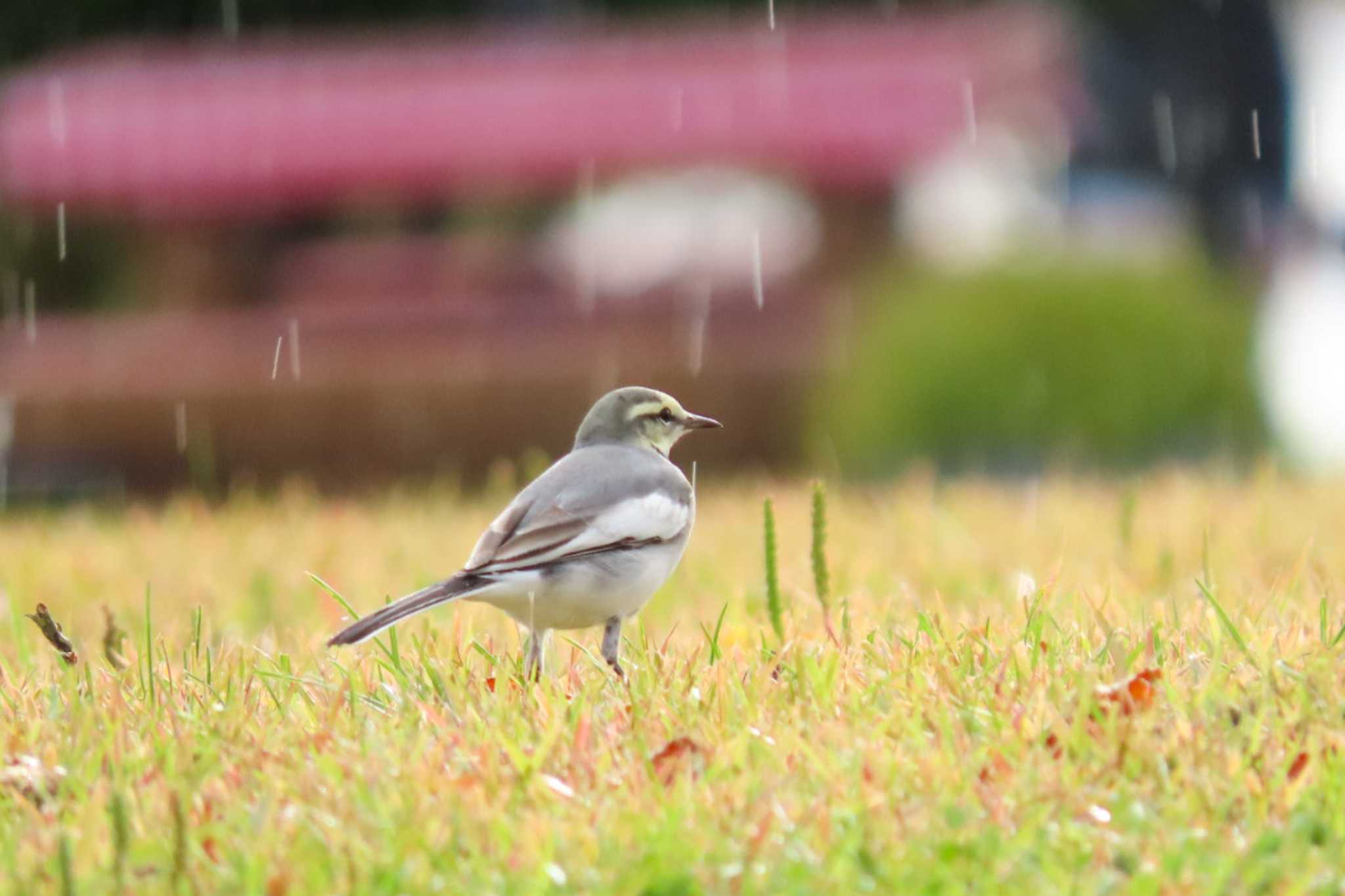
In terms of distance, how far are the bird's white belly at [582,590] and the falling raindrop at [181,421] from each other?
42.0ft

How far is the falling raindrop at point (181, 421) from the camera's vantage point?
16562mm

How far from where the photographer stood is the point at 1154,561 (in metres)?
6.23

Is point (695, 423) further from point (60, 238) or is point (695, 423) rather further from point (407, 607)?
point (60, 238)

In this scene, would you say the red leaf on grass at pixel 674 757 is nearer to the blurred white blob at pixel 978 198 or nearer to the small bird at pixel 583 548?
the small bird at pixel 583 548

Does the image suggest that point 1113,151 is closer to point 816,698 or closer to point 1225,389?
point 1225,389

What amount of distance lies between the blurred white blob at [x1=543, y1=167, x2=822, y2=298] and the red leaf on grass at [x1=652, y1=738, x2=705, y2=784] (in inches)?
582

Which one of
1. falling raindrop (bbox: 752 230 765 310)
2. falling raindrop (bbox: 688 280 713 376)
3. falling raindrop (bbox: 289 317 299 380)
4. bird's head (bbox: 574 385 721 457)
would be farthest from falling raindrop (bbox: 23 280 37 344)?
bird's head (bbox: 574 385 721 457)

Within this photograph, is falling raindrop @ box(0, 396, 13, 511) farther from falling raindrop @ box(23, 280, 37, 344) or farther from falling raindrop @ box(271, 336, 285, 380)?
falling raindrop @ box(23, 280, 37, 344)

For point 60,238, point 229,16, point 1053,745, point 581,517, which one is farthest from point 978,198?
point 1053,745

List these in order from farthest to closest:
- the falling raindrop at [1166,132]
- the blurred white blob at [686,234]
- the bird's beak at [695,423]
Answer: the falling raindrop at [1166,132] < the blurred white blob at [686,234] < the bird's beak at [695,423]

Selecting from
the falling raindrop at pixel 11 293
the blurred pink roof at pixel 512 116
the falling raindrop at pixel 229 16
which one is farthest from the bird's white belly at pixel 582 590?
the falling raindrop at pixel 229 16

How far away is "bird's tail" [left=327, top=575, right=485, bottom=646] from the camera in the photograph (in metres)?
3.76

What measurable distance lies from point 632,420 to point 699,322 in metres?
12.4

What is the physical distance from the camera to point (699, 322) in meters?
17.2
